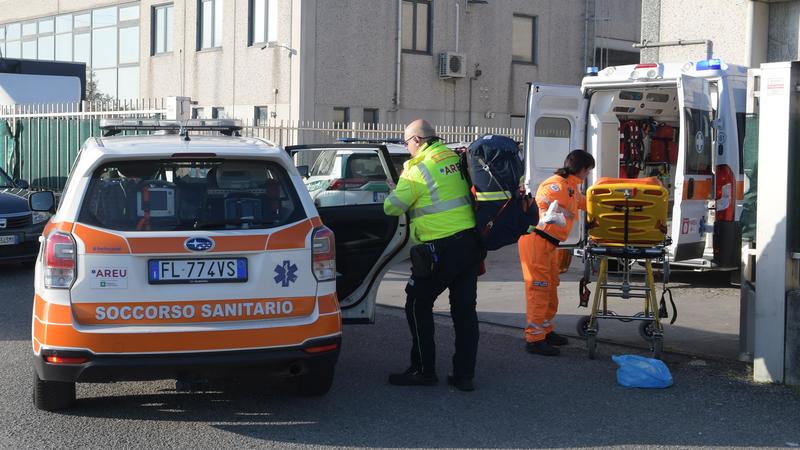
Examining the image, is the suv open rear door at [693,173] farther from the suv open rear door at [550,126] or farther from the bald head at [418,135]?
the bald head at [418,135]

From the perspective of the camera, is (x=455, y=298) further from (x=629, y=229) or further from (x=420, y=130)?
(x=629, y=229)

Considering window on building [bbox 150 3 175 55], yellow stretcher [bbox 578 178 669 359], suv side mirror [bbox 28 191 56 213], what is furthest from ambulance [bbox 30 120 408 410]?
window on building [bbox 150 3 175 55]

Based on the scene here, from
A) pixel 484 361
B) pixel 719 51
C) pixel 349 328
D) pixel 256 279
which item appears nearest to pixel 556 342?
pixel 484 361

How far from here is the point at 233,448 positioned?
19.0ft

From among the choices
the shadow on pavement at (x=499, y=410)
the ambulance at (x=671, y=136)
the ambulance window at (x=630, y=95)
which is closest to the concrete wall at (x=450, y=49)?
the ambulance at (x=671, y=136)

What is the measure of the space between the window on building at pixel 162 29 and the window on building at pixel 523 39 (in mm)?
8694

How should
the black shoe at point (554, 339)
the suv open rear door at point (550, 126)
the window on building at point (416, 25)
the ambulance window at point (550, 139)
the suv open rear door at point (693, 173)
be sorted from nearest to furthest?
the black shoe at point (554, 339), the suv open rear door at point (693, 173), the suv open rear door at point (550, 126), the ambulance window at point (550, 139), the window on building at point (416, 25)

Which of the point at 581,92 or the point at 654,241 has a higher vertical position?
the point at 581,92

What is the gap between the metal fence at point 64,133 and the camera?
19484mm

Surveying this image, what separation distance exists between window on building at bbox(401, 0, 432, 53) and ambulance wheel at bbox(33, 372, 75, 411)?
19113mm

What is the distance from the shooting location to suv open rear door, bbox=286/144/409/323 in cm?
786

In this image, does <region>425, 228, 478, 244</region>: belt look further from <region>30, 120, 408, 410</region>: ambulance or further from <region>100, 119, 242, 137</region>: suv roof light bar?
<region>100, 119, 242, 137</region>: suv roof light bar

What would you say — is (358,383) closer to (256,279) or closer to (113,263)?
(256,279)

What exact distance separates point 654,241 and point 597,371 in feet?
3.74
